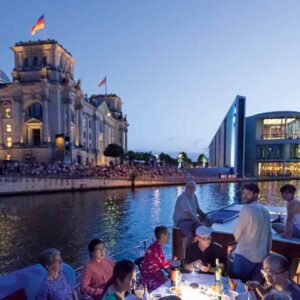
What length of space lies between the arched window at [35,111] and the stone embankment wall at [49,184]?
2747 centimetres

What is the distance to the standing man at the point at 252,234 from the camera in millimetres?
5121

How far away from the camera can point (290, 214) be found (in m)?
6.20

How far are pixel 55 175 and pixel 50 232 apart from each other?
94.9ft

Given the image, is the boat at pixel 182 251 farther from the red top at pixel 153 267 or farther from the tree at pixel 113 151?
the tree at pixel 113 151

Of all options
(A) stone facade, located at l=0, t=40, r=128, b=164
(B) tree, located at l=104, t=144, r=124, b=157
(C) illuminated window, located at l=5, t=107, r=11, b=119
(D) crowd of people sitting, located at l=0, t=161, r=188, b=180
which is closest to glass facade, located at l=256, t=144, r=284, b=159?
(D) crowd of people sitting, located at l=0, t=161, r=188, b=180

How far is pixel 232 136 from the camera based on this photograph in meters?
87.7

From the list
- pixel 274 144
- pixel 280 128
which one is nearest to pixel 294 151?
pixel 274 144

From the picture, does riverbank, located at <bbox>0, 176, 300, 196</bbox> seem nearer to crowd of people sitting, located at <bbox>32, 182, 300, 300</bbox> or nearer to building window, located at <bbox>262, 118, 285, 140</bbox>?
crowd of people sitting, located at <bbox>32, 182, 300, 300</bbox>

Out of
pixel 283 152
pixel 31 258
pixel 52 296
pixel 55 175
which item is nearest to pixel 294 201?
pixel 52 296

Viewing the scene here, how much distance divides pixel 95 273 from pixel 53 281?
106 cm

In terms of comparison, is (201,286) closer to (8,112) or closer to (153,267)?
(153,267)

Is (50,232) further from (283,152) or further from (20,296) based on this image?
(283,152)

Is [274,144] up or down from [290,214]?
up

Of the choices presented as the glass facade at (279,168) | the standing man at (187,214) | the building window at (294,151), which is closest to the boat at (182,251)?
the standing man at (187,214)
